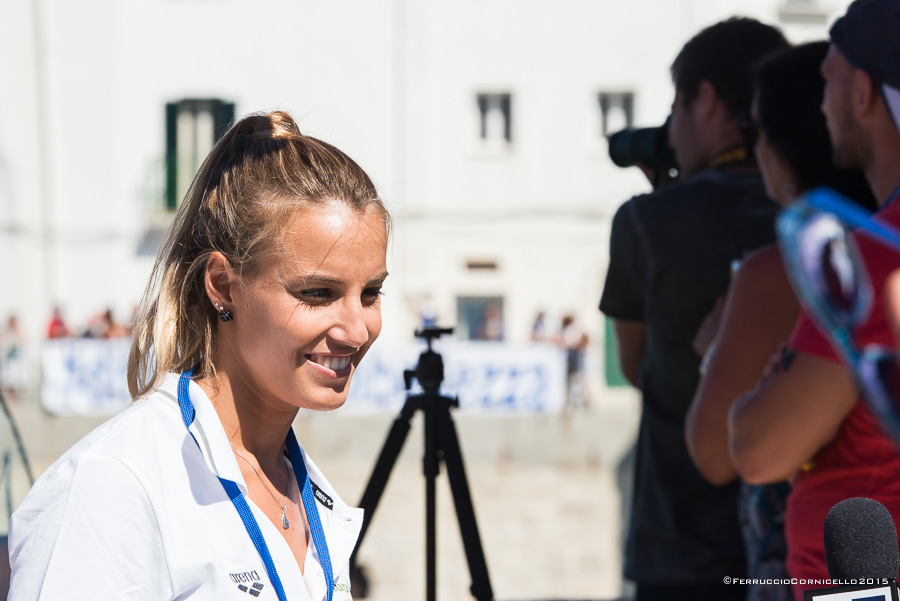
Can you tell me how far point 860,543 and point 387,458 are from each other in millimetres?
1342

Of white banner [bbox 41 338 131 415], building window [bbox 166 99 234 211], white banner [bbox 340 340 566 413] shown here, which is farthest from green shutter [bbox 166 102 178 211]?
white banner [bbox 340 340 566 413]

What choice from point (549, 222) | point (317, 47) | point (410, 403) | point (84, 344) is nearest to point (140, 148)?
point (317, 47)

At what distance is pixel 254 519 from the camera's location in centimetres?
141

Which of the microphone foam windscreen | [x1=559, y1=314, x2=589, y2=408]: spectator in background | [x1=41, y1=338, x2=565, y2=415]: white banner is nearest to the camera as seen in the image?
the microphone foam windscreen

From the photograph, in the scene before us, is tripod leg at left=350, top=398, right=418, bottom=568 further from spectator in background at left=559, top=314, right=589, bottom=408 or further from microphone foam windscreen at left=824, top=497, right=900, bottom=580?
spectator in background at left=559, top=314, right=589, bottom=408

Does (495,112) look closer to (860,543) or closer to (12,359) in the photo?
(12,359)

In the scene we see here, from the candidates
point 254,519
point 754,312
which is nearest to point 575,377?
point 754,312

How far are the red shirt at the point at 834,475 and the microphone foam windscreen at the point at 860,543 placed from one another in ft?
1.19

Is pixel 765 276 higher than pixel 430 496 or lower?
higher

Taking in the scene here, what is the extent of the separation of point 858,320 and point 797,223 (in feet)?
0.22

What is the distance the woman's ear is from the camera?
5.00ft

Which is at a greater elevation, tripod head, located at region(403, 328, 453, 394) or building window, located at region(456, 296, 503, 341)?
tripod head, located at region(403, 328, 453, 394)

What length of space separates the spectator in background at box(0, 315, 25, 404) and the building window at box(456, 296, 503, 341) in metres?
7.40

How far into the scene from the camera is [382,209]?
5.28ft
